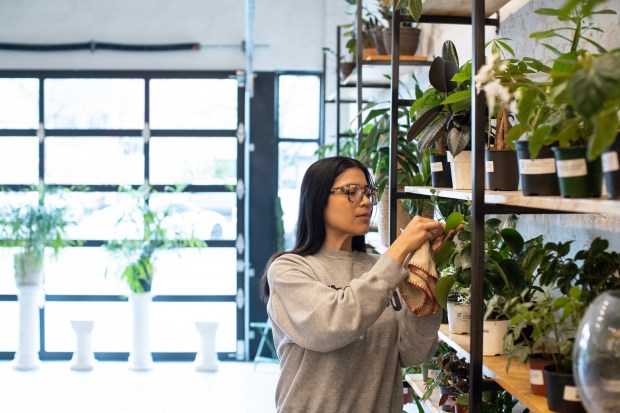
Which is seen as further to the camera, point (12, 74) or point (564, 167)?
point (12, 74)

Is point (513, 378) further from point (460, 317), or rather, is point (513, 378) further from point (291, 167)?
point (291, 167)

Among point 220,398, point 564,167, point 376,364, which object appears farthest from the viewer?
point 220,398

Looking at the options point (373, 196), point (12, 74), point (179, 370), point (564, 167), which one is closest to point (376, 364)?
point (373, 196)

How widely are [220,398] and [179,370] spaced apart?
36.0 inches

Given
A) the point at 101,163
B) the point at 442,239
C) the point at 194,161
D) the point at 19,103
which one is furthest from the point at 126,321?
the point at 442,239

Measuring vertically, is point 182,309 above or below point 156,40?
below

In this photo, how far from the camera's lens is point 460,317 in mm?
2436

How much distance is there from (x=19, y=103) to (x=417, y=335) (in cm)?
577

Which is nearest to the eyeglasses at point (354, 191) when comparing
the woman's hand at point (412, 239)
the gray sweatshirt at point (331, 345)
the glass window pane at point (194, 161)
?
the gray sweatshirt at point (331, 345)

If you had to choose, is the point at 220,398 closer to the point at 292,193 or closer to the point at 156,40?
the point at 292,193

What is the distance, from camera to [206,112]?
23.5ft

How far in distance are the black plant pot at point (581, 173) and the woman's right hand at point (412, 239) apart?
1.98 ft

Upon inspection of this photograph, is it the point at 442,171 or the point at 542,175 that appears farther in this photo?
the point at 442,171

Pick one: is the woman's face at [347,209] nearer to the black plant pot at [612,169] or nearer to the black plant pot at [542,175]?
the black plant pot at [542,175]
